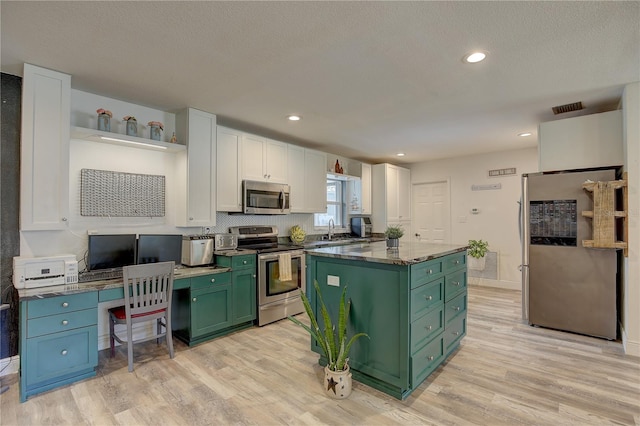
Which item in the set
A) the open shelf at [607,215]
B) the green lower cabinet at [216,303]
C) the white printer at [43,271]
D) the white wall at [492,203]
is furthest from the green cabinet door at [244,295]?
the white wall at [492,203]

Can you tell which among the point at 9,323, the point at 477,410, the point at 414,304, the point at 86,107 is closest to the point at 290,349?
the point at 414,304

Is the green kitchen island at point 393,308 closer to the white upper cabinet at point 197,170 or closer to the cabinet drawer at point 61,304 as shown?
the white upper cabinet at point 197,170

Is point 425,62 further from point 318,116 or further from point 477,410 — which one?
point 477,410

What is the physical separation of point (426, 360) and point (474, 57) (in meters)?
2.35

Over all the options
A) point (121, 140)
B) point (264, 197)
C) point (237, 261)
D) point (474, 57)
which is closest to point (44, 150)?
point (121, 140)

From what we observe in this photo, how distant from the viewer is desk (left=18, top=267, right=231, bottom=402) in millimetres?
2283

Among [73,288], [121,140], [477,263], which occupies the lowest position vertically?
[477,263]

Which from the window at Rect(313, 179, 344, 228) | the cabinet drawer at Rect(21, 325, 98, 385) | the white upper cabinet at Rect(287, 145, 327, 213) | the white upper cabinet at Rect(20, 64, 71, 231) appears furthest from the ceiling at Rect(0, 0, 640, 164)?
the window at Rect(313, 179, 344, 228)

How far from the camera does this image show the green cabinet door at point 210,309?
321 centimetres

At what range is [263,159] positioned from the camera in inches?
169

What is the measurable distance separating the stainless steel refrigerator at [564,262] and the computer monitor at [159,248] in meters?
4.04

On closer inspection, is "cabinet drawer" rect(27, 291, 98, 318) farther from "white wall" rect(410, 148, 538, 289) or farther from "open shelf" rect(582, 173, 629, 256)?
"white wall" rect(410, 148, 538, 289)

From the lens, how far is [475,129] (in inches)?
171

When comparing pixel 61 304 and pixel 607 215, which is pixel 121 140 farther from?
pixel 607 215
